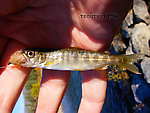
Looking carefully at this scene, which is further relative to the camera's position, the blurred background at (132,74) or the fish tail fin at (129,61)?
the blurred background at (132,74)

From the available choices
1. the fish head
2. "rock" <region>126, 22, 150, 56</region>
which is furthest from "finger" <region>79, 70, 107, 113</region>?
"rock" <region>126, 22, 150, 56</region>

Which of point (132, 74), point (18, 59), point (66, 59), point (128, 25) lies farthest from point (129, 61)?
point (128, 25)

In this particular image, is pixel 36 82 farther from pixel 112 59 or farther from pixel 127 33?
pixel 112 59

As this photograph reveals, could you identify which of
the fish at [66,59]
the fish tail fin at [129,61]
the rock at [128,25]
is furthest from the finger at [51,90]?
the rock at [128,25]

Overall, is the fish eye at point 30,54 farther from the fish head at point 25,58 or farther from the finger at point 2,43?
the finger at point 2,43

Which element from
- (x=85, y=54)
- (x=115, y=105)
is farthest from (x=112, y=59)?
(x=115, y=105)

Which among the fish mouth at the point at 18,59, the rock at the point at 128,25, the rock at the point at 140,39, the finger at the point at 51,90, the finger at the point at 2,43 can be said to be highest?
the rock at the point at 128,25
